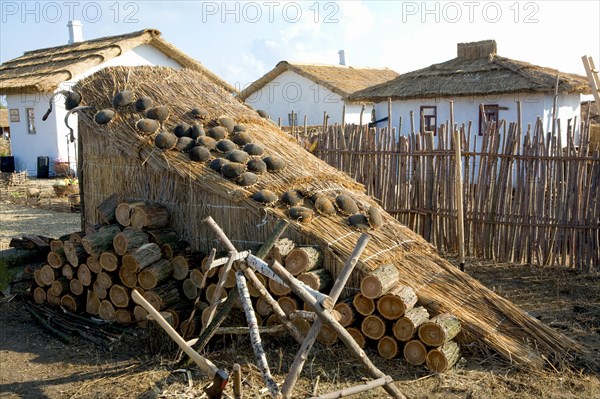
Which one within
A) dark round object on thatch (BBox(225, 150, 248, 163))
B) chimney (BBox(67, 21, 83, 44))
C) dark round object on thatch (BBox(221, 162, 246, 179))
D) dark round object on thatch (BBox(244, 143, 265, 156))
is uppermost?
chimney (BBox(67, 21, 83, 44))

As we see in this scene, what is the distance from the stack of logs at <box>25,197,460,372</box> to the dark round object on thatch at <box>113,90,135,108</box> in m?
1.03

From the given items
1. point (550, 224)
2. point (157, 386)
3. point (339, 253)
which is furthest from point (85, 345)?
point (550, 224)

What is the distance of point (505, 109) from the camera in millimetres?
14227

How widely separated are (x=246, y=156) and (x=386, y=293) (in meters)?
2.09

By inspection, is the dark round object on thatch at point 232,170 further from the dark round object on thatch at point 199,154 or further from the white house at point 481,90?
the white house at point 481,90

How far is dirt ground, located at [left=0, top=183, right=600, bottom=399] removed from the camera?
4223mm

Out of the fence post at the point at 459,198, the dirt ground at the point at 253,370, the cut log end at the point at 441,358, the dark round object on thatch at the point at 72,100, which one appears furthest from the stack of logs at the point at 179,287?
the fence post at the point at 459,198

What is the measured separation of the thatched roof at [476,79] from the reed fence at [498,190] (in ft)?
23.1

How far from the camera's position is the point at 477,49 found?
1575 centimetres

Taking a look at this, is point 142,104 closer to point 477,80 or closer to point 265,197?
point 265,197

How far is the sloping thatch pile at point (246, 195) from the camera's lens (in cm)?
484

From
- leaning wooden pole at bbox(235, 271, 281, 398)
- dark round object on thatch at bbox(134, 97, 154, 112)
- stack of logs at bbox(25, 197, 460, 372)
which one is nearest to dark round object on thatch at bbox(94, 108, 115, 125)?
dark round object on thatch at bbox(134, 97, 154, 112)

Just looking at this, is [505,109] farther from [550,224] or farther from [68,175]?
[68,175]

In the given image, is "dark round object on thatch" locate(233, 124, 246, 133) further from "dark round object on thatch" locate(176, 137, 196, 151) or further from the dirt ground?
the dirt ground
